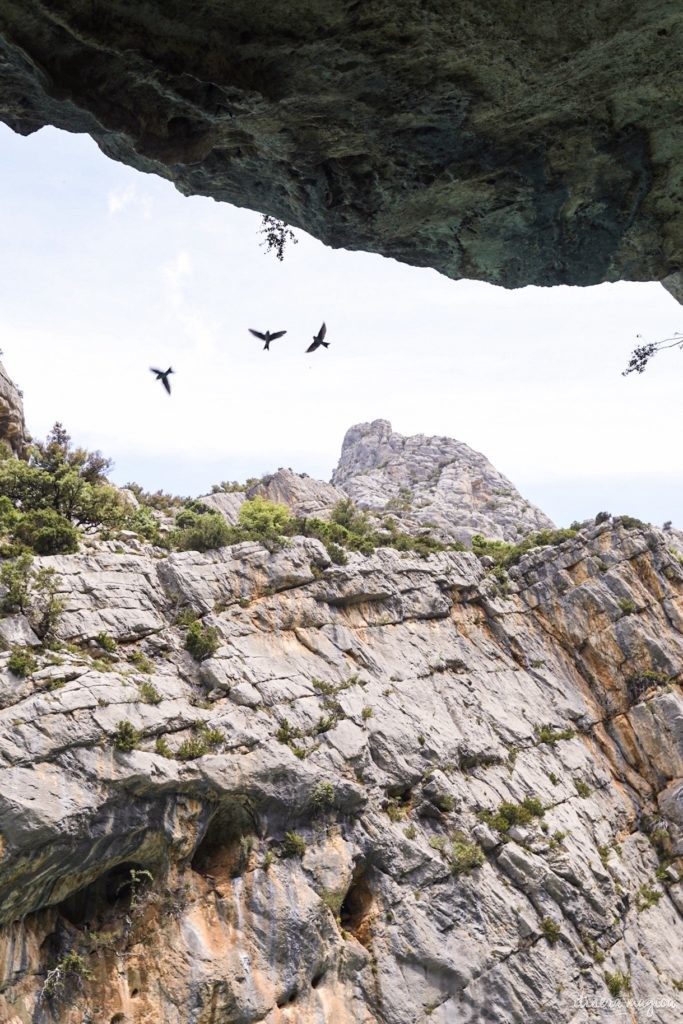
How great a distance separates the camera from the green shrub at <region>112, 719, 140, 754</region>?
63.0ft

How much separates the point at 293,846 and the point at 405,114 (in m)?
20.4

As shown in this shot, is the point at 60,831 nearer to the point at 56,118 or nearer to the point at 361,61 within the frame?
the point at 56,118

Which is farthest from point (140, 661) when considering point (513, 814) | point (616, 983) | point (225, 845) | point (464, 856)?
point (616, 983)

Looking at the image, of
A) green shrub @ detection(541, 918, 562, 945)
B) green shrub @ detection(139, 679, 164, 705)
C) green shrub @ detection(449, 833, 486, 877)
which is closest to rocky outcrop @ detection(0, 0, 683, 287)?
green shrub @ detection(139, 679, 164, 705)

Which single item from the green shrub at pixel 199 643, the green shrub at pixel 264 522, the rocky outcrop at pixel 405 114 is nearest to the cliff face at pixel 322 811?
the green shrub at pixel 199 643

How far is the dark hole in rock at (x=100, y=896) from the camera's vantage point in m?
19.0

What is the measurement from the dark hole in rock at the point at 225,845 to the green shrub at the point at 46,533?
411 inches

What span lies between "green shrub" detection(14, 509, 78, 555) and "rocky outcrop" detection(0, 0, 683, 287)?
18.9m

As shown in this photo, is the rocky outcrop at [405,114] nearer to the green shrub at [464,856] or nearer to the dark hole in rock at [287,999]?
the dark hole in rock at [287,999]

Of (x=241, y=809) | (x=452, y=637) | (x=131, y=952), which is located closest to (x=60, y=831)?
(x=131, y=952)

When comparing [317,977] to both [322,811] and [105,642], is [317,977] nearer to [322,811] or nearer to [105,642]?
[322,811]

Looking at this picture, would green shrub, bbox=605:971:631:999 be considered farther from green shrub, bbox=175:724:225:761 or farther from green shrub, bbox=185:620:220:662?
green shrub, bbox=185:620:220:662

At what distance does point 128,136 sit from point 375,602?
2692cm

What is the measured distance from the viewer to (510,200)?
7.71m
